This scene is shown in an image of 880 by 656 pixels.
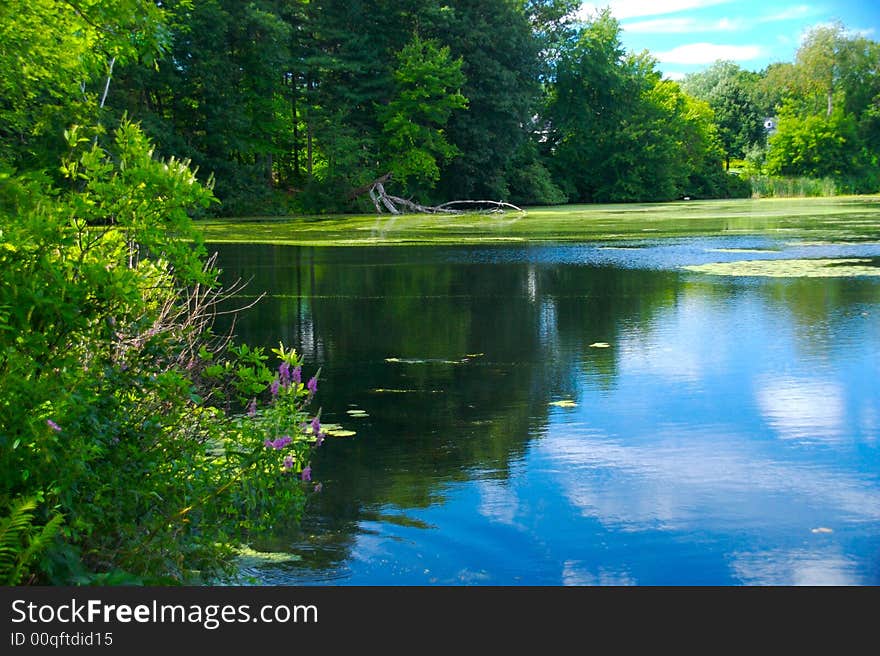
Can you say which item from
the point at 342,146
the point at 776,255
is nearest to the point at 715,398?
the point at 776,255

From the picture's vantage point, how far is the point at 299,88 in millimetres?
44594

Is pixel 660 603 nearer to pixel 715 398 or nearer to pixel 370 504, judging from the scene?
pixel 370 504

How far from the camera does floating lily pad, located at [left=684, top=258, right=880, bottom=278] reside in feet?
48.1

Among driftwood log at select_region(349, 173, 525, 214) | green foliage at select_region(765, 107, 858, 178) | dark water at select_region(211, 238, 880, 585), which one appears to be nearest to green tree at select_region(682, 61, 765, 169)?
green foliage at select_region(765, 107, 858, 178)

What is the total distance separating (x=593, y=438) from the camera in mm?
6242

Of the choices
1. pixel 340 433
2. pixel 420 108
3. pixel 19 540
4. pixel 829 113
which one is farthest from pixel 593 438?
pixel 829 113

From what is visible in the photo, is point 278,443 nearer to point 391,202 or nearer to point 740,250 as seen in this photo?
point 740,250

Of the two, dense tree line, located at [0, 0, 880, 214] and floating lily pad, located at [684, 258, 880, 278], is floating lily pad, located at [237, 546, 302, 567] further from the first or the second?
dense tree line, located at [0, 0, 880, 214]

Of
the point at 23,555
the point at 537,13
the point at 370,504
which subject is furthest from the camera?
the point at 537,13

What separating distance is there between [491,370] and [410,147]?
115 ft

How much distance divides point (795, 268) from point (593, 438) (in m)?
10.2

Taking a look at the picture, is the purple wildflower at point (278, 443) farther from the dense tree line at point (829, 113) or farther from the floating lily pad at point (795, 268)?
the dense tree line at point (829, 113)

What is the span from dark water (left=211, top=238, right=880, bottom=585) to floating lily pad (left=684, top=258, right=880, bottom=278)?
153cm

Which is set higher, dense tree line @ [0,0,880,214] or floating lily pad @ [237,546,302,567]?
dense tree line @ [0,0,880,214]
